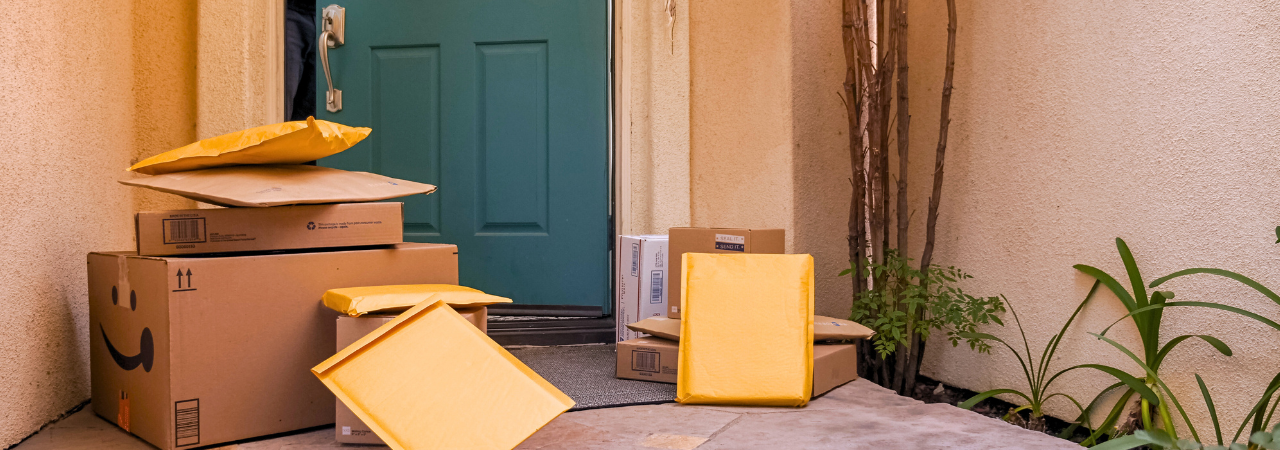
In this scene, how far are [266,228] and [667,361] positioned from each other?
92 centimetres

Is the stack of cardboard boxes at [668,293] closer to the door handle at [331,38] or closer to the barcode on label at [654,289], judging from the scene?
the barcode on label at [654,289]

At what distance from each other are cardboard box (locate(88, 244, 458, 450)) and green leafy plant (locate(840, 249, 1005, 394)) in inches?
48.9

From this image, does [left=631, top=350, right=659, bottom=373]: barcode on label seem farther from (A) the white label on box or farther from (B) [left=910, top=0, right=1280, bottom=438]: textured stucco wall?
(B) [left=910, top=0, right=1280, bottom=438]: textured stucco wall

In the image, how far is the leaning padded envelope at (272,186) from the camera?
1.21 metres

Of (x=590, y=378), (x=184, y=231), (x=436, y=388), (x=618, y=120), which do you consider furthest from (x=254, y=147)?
(x=618, y=120)

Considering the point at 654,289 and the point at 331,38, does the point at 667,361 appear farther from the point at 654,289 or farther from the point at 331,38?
the point at 331,38

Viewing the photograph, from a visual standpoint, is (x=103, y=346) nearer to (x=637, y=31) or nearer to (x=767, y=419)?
(x=767, y=419)

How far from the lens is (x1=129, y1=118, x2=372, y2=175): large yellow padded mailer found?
1252mm

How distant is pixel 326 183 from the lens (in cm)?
136

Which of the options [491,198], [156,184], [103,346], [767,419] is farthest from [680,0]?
[103,346]

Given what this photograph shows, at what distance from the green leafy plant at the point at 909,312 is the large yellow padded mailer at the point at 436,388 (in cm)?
95

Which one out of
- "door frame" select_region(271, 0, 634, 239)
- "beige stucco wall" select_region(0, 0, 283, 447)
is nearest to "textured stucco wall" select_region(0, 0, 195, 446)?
"beige stucco wall" select_region(0, 0, 283, 447)

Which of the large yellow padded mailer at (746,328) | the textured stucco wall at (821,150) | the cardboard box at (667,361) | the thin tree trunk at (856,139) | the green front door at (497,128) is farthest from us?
the green front door at (497,128)

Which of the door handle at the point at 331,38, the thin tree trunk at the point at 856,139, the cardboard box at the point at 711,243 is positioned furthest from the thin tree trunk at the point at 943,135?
the door handle at the point at 331,38
